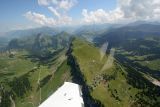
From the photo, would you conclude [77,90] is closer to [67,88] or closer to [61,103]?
[67,88]

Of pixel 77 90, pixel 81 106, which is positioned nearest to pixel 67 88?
pixel 77 90

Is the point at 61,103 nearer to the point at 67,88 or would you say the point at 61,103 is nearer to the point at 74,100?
the point at 74,100

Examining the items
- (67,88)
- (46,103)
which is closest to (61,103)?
(46,103)

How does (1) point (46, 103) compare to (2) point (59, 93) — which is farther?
(2) point (59, 93)

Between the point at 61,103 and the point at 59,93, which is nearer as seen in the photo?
the point at 61,103

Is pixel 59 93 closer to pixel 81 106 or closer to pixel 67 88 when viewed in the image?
pixel 67 88

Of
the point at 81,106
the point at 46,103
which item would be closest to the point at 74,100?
the point at 81,106
